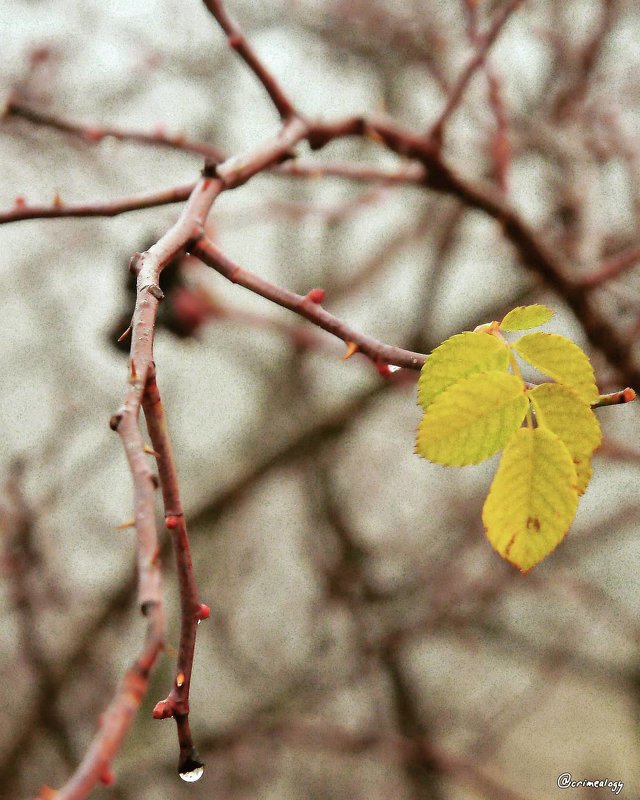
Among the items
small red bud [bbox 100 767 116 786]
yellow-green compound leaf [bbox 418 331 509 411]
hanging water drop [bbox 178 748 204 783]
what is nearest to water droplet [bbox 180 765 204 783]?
hanging water drop [bbox 178 748 204 783]

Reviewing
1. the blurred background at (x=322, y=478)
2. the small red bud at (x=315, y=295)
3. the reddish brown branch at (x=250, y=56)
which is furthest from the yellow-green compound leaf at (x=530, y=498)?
the blurred background at (x=322, y=478)

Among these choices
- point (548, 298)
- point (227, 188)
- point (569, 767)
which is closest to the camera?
point (227, 188)

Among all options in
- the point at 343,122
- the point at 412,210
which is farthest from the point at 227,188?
the point at 412,210

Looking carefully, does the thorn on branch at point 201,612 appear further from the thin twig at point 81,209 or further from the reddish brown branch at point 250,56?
the reddish brown branch at point 250,56

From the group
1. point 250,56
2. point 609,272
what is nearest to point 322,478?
point 609,272

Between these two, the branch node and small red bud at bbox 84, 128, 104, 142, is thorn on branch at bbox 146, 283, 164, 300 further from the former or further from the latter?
small red bud at bbox 84, 128, 104, 142

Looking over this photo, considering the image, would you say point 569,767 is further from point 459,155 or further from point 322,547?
point 459,155
